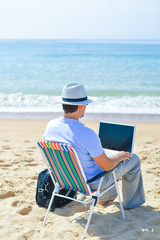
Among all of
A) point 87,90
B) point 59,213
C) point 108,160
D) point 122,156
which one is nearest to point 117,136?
point 122,156

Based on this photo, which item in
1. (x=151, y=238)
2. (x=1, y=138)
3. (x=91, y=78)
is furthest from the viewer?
(x=91, y=78)

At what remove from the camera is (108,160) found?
A: 9.63 ft

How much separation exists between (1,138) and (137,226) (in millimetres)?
4052

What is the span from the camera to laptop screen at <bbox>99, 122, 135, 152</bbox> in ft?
10.7

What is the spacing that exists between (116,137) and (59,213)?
959 mm

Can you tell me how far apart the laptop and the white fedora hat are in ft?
1.68

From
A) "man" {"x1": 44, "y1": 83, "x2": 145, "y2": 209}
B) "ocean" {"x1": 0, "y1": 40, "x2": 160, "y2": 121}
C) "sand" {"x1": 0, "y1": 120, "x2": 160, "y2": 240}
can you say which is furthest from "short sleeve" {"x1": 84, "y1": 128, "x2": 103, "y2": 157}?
"ocean" {"x1": 0, "y1": 40, "x2": 160, "y2": 121}

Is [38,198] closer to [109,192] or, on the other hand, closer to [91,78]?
[109,192]

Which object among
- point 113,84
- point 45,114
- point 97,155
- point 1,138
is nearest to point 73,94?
point 97,155

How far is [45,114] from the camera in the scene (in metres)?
9.31

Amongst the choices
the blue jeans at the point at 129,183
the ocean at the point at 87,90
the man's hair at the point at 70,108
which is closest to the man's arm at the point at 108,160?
the blue jeans at the point at 129,183

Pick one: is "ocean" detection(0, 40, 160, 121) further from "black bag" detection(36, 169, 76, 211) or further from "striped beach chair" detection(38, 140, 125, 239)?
"striped beach chair" detection(38, 140, 125, 239)

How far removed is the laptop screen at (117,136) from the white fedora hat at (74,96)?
0.51 m

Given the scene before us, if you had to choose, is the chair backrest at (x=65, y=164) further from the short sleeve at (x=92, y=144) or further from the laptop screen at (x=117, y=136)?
the laptop screen at (x=117, y=136)
